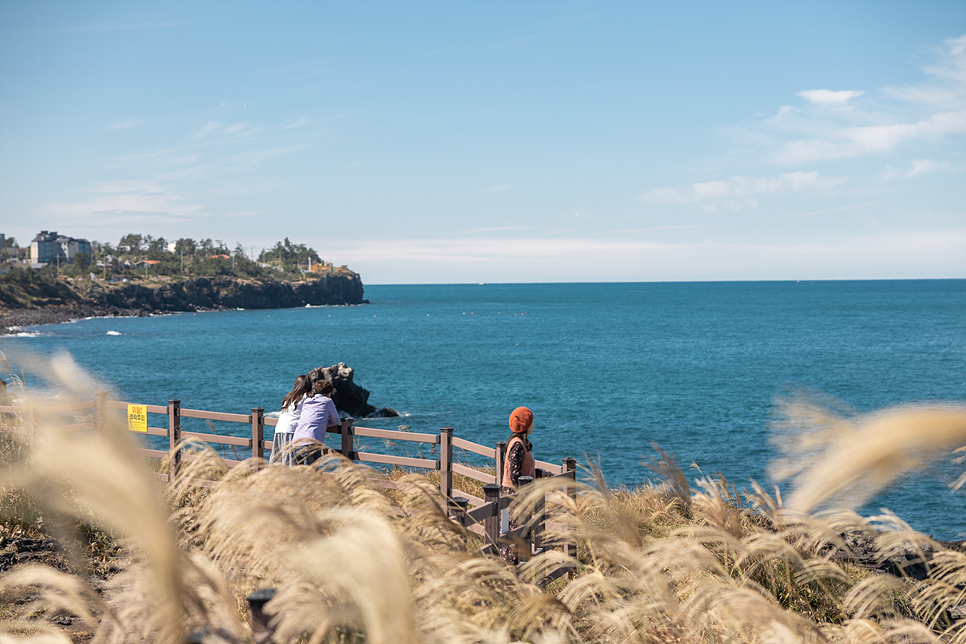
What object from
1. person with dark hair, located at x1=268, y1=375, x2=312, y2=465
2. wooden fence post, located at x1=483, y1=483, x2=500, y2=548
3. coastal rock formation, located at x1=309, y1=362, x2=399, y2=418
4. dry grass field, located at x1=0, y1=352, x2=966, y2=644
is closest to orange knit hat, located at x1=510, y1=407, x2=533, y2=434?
wooden fence post, located at x1=483, y1=483, x2=500, y2=548

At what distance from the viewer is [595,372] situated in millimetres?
59312

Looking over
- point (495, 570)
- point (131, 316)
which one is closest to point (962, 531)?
point (495, 570)

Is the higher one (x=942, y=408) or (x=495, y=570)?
(x=942, y=408)

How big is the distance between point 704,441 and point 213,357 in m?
55.5

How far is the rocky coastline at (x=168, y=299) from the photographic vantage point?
120 metres

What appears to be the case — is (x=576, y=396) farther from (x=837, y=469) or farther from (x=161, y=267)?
(x=161, y=267)

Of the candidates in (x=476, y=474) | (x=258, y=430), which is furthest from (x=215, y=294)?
(x=476, y=474)

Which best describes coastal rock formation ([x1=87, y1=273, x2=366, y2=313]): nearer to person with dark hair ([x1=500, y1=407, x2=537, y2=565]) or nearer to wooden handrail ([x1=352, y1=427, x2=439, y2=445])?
wooden handrail ([x1=352, y1=427, x2=439, y2=445])

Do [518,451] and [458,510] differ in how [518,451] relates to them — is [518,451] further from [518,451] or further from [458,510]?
[458,510]

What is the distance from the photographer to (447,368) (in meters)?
63.8

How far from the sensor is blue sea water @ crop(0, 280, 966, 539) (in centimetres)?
3055

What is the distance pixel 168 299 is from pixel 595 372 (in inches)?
4794

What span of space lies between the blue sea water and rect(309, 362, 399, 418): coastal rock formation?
6.67 ft

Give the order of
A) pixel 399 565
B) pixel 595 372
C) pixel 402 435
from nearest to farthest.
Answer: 1. pixel 399 565
2. pixel 402 435
3. pixel 595 372
